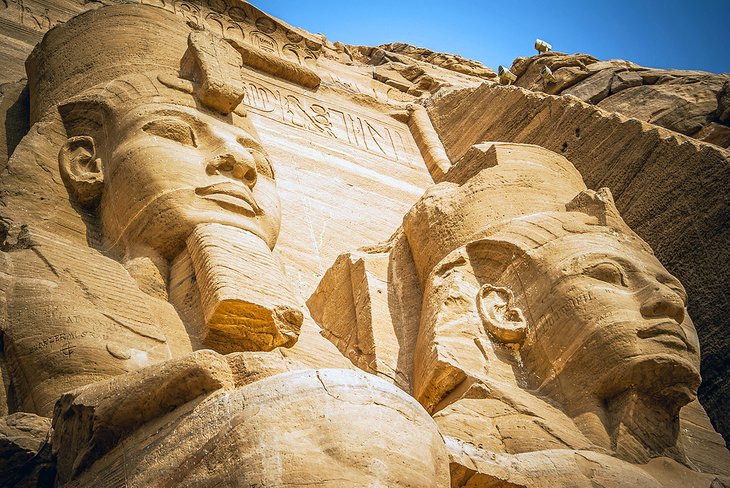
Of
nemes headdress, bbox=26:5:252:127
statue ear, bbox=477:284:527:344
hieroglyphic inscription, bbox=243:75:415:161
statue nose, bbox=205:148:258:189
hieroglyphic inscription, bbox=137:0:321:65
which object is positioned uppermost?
hieroglyphic inscription, bbox=137:0:321:65

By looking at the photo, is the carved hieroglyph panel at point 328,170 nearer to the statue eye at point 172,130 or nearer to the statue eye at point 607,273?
the statue eye at point 172,130

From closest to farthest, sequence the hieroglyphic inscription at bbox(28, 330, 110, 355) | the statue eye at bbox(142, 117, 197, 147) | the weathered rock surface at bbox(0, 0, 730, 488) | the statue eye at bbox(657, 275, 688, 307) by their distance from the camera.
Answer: the weathered rock surface at bbox(0, 0, 730, 488) → the hieroglyphic inscription at bbox(28, 330, 110, 355) → the statue eye at bbox(657, 275, 688, 307) → the statue eye at bbox(142, 117, 197, 147)

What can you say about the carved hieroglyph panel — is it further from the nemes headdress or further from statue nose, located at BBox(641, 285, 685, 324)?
statue nose, located at BBox(641, 285, 685, 324)

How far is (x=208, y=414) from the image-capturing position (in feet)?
7.30

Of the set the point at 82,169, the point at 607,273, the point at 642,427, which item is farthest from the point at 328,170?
the point at 642,427

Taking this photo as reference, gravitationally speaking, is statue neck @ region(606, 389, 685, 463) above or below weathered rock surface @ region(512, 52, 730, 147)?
below

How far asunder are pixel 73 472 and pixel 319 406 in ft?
2.57

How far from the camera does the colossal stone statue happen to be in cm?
212

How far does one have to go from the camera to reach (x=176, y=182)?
3.80m

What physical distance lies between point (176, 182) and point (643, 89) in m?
5.84

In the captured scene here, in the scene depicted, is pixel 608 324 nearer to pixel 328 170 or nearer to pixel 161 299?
pixel 161 299

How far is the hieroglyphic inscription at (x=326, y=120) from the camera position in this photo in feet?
23.6

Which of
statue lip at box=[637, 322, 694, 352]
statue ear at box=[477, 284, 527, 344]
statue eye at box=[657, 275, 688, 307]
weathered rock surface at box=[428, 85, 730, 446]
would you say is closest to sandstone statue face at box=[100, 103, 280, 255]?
statue ear at box=[477, 284, 527, 344]

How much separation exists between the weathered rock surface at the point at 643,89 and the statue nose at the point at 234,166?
4.20 m
